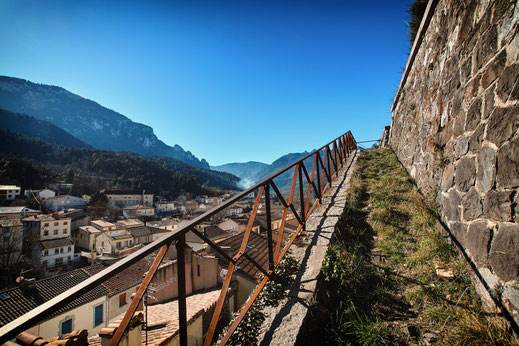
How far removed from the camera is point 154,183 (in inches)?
3378

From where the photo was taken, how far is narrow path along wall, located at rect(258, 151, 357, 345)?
173cm

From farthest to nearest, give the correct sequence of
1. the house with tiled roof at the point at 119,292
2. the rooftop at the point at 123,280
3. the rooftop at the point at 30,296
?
the rooftop at the point at 123,280 → the house with tiled roof at the point at 119,292 → the rooftop at the point at 30,296

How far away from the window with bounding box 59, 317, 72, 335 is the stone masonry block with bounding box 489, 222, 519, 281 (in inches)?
626

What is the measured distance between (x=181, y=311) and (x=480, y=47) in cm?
367

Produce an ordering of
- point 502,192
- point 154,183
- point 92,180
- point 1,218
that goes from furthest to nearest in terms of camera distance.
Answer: point 154,183 → point 92,180 → point 1,218 → point 502,192

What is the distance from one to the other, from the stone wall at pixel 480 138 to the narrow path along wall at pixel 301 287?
1.34 metres

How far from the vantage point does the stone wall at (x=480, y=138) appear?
1.71 meters

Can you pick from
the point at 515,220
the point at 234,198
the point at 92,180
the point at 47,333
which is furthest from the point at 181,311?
the point at 92,180

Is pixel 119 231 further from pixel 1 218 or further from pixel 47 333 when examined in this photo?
pixel 47 333

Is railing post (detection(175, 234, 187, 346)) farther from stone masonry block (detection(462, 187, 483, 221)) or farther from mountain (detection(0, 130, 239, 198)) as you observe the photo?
mountain (detection(0, 130, 239, 198))

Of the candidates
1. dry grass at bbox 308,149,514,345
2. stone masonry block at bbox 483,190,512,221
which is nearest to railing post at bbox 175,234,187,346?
dry grass at bbox 308,149,514,345

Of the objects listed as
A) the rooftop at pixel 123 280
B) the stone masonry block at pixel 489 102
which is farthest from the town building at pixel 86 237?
the stone masonry block at pixel 489 102

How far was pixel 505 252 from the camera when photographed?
1666 mm

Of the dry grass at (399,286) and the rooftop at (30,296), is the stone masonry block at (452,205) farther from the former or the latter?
the rooftop at (30,296)
